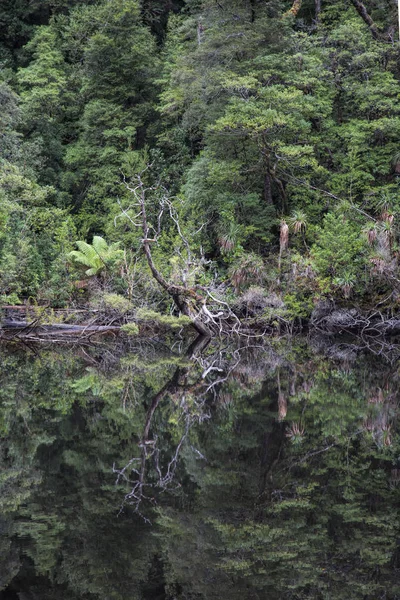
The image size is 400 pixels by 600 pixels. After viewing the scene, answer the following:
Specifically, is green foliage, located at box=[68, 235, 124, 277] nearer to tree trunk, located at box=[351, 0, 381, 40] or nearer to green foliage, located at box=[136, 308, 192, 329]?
green foliage, located at box=[136, 308, 192, 329]

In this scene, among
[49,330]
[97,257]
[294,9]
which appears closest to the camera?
[49,330]

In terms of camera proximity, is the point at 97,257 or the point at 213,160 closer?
the point at 97,257

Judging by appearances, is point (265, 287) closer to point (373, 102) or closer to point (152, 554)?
point (373, 102)

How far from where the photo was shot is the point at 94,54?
93.5 ft

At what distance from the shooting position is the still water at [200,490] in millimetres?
4852

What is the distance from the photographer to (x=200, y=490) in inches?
259

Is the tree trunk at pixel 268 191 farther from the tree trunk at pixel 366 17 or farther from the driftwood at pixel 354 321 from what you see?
the tree trunk at pixel 366 17

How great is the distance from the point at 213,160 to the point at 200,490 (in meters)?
19.2

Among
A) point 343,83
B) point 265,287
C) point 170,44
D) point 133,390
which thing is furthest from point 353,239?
point 170,44

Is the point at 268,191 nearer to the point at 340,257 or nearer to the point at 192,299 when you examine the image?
the point at 340,257

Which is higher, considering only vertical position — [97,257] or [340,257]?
[340,257]

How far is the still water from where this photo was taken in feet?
15.9

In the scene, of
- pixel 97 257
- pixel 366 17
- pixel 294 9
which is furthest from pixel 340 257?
pixel 294 9

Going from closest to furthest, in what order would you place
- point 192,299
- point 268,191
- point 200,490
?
point 200,490
point 192,299
point 268,191
